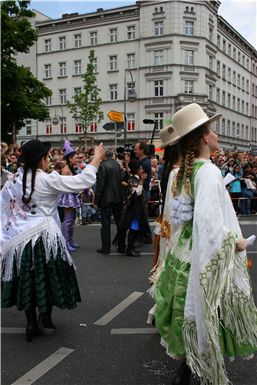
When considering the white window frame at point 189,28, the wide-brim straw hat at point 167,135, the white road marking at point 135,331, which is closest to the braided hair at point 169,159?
the wide-brim straw hat at point 167,135

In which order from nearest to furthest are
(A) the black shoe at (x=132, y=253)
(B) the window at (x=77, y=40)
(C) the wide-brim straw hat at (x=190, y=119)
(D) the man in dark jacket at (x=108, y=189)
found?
(C) the wide-brim straw hat at (x=190, y=119)
(A) the black shoe at (x=132, y=253)
(D) the man in dark jacket at (x=108, y=189)
(B) the window at (x=77, y=40)

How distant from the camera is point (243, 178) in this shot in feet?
49.2

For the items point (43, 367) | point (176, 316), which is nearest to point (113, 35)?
point (43, 367)

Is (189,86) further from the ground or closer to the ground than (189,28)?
closer to the ground

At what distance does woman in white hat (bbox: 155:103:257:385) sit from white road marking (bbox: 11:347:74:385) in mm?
998

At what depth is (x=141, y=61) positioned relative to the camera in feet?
173

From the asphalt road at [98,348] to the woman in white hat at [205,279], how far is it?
18.9 inches

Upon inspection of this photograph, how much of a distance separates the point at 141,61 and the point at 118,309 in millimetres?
50374

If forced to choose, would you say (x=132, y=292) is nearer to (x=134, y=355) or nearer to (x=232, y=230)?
(x=134, y=355)

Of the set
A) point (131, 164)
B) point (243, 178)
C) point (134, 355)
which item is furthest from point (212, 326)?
→ point (243, 178)

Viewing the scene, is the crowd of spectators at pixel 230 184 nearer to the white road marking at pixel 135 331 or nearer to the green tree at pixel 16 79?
the white road marking at pixel 135 331

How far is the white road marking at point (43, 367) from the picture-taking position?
11.2 ft

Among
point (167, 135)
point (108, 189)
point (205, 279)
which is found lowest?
point (205, 279)

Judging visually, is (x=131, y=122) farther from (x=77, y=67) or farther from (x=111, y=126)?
(x=111, y=126)
